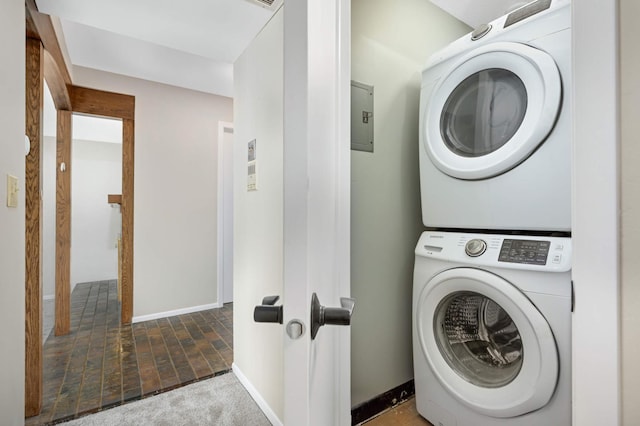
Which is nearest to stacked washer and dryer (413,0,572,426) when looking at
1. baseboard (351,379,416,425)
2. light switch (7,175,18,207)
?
baseboard (351,379,416,425)

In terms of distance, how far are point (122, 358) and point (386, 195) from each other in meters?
2.22

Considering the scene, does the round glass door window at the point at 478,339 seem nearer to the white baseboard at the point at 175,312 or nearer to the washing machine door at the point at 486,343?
the washing machine door at the point at 486,343

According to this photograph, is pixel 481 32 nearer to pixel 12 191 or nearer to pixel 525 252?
pixel 525 252

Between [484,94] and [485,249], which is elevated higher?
Answer: [484,94]

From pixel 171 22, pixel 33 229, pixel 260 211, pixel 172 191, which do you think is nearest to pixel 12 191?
pixel 33 229

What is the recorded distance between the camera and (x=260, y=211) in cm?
159

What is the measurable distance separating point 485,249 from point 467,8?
4.79ft

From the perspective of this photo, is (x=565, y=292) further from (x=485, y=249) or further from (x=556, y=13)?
(x=556, y=13)

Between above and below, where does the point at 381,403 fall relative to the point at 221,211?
below

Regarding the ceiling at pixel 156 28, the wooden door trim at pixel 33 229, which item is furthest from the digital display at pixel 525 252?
the wooden door trim at pixel 33 229

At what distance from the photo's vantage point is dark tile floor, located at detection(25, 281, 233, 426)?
5.52 feet

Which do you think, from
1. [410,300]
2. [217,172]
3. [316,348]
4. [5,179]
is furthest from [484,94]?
[217,172]

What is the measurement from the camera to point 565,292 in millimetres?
945

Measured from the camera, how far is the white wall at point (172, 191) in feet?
9.51
